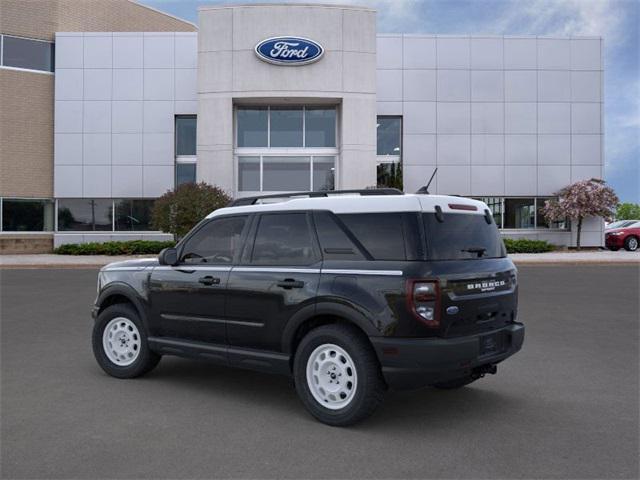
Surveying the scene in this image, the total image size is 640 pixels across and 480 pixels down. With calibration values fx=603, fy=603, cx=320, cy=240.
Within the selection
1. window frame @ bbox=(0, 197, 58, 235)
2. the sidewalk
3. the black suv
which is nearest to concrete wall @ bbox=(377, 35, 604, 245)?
the sidewalk

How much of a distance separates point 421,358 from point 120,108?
28018 millimetres

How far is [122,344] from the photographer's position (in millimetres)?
6367

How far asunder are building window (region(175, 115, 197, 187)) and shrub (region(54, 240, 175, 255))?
13.6 ft

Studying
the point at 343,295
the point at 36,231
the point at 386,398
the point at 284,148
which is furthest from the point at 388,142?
the point at 343,295

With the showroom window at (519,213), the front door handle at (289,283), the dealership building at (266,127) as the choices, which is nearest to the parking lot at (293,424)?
the front door handle at (289,283)

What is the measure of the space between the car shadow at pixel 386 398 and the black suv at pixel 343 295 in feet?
0.72

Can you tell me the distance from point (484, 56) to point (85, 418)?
94.0 feet

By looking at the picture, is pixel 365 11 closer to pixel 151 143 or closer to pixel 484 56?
pixel 484 56

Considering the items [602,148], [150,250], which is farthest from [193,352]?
[602,148]

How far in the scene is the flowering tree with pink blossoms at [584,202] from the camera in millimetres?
27953

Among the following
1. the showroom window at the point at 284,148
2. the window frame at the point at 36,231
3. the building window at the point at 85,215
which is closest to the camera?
the showroom window at the point at 284,148

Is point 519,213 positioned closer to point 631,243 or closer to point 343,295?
point 631,243

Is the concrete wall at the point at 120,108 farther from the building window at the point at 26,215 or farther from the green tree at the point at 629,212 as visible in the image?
the green tree at the point at 629,212

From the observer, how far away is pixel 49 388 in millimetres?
5887
